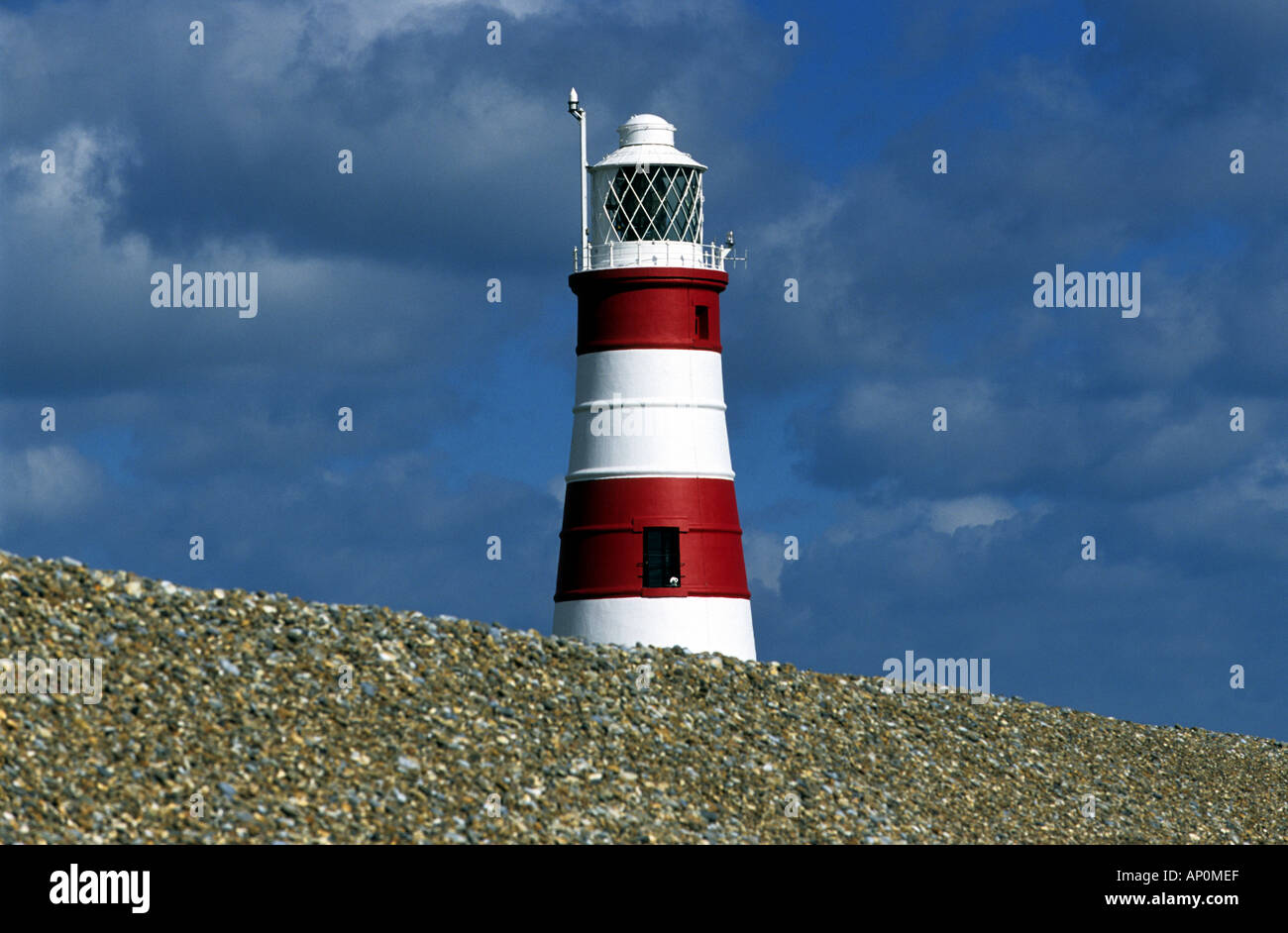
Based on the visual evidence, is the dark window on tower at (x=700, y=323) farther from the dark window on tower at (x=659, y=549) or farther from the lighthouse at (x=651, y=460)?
the dark window on tower at (x=659, y=549)

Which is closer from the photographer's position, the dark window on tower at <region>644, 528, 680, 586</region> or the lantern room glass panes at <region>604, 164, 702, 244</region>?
the dark window on tower at <region>644, 528, 680, 586</region>

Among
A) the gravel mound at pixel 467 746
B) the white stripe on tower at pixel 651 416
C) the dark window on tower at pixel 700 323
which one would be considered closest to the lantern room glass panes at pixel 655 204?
the dark window on tower at pixel 700 323

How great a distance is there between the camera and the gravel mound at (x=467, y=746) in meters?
21.3

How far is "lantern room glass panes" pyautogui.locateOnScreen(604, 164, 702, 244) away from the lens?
3784 centimetres

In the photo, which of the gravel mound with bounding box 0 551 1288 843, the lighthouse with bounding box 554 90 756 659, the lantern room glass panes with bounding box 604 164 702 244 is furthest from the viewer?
the lantern room glass panes with bounding box 604 164 702 244

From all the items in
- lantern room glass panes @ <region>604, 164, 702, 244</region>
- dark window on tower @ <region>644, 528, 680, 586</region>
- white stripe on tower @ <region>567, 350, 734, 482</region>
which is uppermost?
lantern room glass panes @ <region>604, 164, 702, 244</region>

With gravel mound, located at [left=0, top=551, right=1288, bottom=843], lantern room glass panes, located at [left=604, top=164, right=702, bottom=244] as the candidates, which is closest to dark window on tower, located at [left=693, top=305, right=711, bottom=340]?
lantern room glass panes, located at [left=604, top=164, right=702, bottom=244]

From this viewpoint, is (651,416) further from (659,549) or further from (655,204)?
(655,204)

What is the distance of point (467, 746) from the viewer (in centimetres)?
2416

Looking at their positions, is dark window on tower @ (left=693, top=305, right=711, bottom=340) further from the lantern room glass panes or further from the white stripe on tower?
the lantern room glass panes

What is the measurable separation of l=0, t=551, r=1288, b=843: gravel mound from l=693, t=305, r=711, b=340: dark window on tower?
27.0 ft
